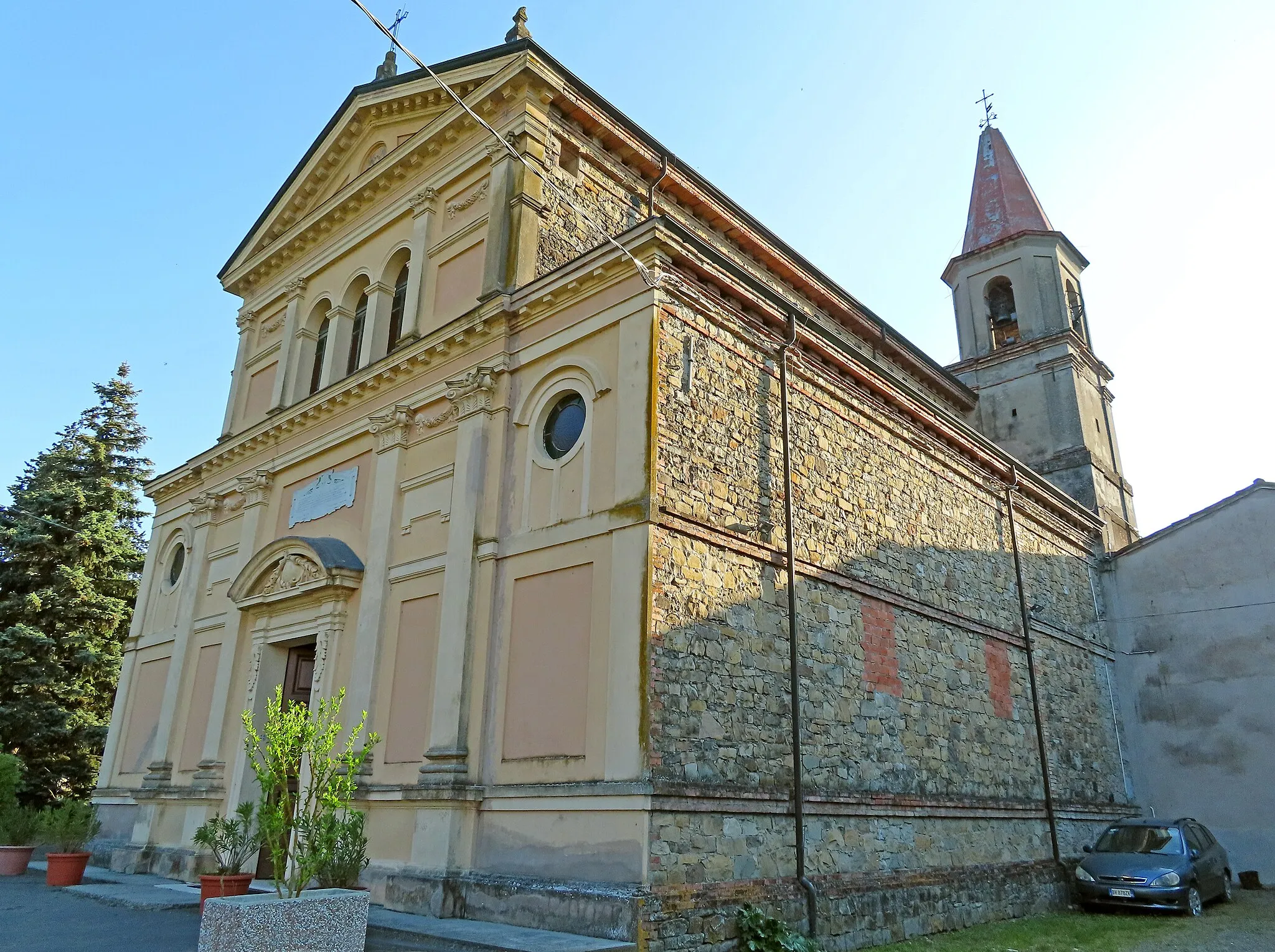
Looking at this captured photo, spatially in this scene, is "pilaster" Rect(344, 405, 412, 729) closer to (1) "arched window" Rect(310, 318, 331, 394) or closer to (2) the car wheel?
(1) "arched window" Rect(310, 318, 331, 394)

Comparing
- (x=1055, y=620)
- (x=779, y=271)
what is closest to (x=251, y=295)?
(x=779, y=271)

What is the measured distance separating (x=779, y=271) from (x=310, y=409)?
8475 mm

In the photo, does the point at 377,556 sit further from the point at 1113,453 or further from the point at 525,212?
the point at 1113,453

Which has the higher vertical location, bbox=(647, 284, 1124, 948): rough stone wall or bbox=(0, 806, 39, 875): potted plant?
bbox=(647, 284, 1124, 948): rough stone wall

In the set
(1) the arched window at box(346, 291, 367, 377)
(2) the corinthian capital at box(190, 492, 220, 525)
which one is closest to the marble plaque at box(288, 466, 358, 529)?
(1) the arched window at box(346, 291, 367, 377)

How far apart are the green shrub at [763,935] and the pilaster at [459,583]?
3.37 m

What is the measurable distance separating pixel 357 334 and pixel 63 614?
13.2 meters

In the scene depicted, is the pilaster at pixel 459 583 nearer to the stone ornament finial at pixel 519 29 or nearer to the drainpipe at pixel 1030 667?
the stone ornament finial at pixel 519 29

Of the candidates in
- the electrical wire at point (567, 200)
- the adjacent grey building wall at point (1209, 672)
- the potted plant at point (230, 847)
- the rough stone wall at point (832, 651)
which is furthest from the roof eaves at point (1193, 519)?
the potted plant at point (230, 847)

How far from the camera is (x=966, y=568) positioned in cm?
1498

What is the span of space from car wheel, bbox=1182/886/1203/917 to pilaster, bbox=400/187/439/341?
1378cm

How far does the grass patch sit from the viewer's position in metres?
10.1

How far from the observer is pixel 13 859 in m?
13.9

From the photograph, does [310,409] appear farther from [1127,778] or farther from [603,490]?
[1127,778]
